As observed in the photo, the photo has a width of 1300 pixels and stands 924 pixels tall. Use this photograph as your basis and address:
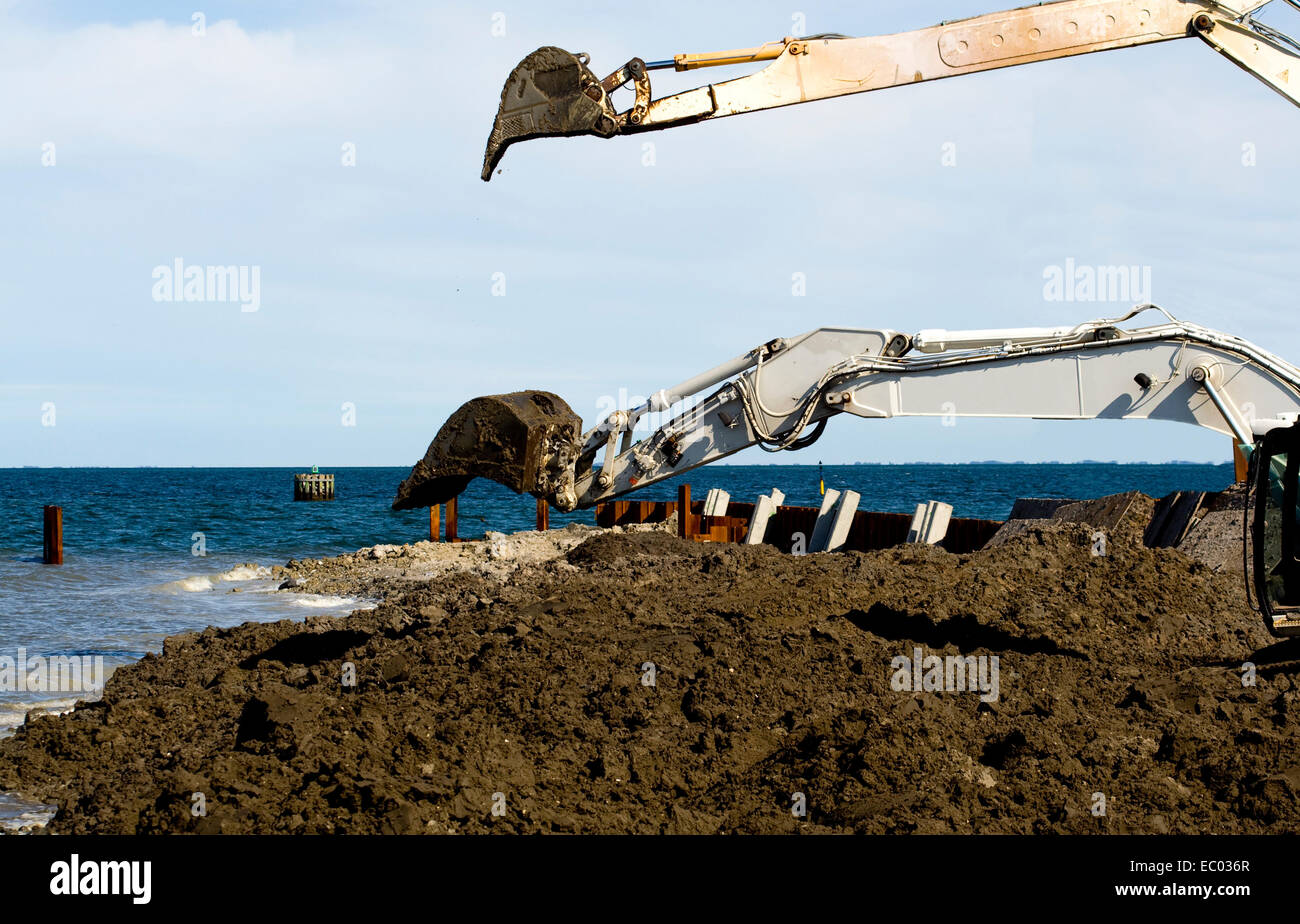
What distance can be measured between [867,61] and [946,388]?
2.78 metres

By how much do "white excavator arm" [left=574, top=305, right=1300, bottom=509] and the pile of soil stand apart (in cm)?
160

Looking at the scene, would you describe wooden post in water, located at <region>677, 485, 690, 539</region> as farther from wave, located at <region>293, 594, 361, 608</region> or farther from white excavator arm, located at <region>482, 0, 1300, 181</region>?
white excavator arm, located at <region>482, 0, 1300, 181</region>

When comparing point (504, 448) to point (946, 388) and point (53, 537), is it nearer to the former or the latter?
point (946, 388)

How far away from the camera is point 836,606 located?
11336 millimetres

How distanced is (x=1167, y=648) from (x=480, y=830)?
6.90m

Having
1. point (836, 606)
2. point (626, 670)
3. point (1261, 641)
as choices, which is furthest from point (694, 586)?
point (1261, 641)

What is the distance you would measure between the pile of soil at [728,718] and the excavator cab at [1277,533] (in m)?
0.75

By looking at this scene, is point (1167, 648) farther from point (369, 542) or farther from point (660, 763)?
point (369, 542)

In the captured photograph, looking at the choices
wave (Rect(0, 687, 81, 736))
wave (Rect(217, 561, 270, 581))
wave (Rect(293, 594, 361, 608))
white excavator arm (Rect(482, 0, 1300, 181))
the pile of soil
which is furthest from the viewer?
wave (Rect(217, 561, 270, 581))

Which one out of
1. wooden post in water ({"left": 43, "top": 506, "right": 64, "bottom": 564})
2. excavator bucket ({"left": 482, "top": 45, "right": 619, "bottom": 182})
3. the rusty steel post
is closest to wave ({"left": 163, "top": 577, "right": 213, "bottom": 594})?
wooden post in water ({"left": 43, "top": 506, "right": 64, "bottom": 564})

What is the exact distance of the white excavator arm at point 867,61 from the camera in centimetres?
847

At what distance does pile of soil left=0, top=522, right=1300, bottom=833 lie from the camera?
6.39 m

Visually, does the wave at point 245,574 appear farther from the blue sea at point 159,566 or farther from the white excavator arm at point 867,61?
the white excavator arm at point 867,61
